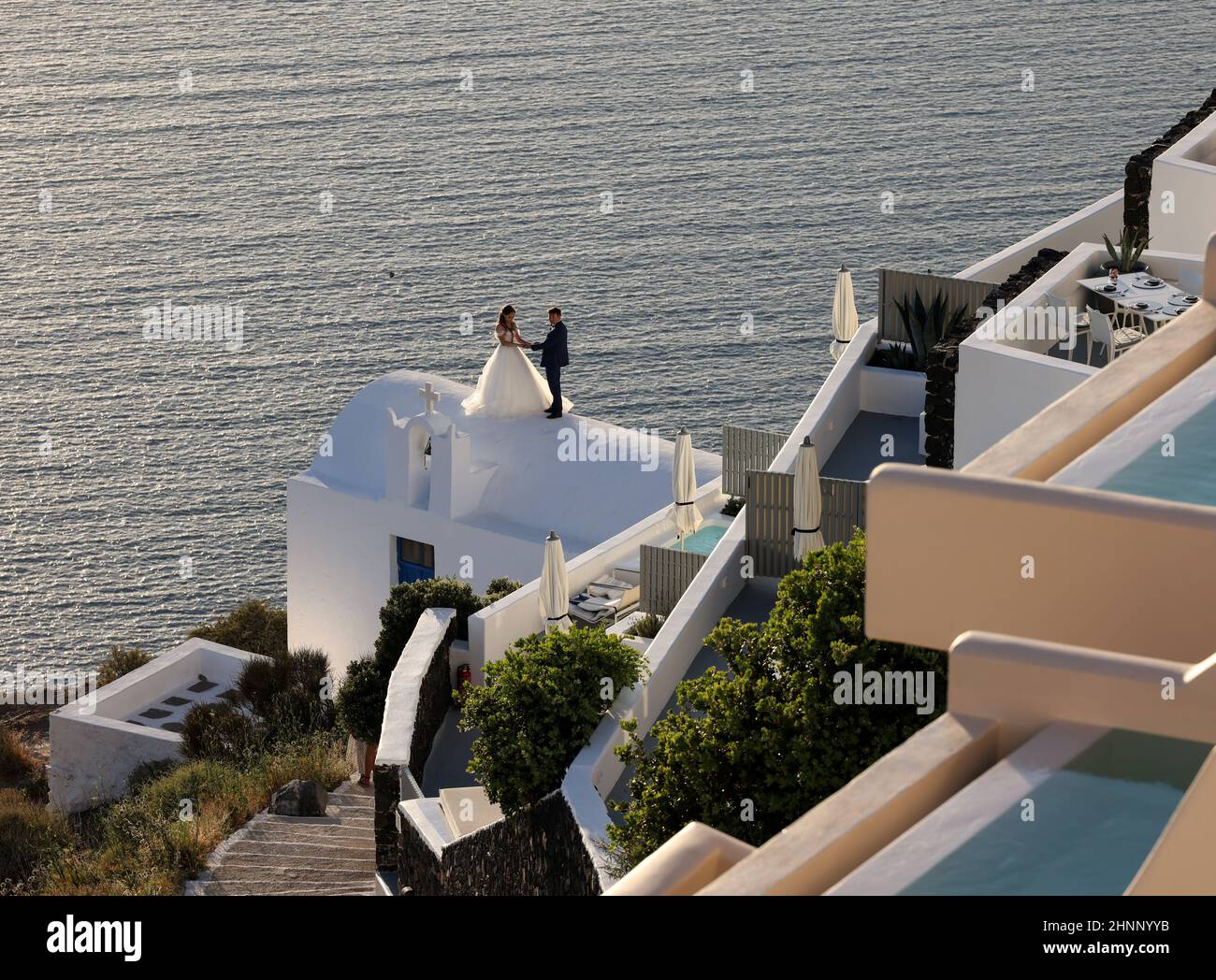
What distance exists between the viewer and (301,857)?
21.0 meters

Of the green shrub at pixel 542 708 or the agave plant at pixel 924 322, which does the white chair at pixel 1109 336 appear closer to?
the agave plant at pixel 924 322

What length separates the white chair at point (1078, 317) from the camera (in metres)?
18.9

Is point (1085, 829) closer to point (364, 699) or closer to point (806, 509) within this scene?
point (806, 509)

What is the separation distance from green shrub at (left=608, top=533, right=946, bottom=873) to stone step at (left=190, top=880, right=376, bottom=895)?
188 inches

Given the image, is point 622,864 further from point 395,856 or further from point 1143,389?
point 1143,389

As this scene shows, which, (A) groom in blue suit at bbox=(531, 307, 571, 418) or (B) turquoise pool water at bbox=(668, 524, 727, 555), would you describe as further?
(A) groom in blue suit at bbox=(531, 307, 571, 418)

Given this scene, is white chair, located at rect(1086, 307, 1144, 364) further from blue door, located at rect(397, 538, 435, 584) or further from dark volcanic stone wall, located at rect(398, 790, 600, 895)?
blue door, located at rect(397, 538, 435, 584)

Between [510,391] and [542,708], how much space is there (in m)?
13.9

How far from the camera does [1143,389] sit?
9.16 m

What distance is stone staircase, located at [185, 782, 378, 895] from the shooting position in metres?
19.7

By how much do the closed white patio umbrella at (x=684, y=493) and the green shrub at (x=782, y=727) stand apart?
664 centimetres

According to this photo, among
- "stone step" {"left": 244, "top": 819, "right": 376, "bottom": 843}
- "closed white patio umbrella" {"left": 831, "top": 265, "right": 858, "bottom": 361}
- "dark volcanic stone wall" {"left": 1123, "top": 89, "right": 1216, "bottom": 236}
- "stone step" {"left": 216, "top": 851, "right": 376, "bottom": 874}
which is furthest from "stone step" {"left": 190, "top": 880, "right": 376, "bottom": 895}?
"dark volcanic stone wall" {"left": 1123, "top": 89, "right": 1216, "bottom": 236}

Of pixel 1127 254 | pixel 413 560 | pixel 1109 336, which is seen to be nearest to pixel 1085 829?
pixel 1109 336

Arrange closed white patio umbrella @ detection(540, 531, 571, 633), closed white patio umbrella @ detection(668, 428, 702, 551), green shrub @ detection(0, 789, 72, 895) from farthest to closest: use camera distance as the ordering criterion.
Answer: green shrub @ detection(0, 789, 72, 895)
closed white patio umbrella @ detection(668, 428, 702, 551)
closed white patio umbrella @ detection(540, 531, 571, 633)
